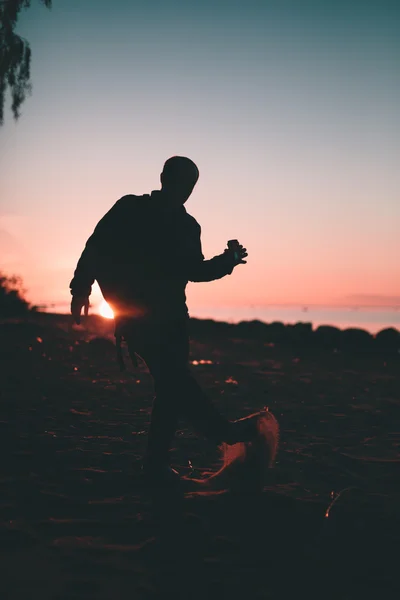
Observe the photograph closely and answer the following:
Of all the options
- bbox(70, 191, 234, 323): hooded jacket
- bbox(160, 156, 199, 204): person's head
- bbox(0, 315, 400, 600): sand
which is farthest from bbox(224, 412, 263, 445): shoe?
bbox(160, 156, 199, 204): person's head

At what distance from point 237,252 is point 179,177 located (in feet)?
2.05

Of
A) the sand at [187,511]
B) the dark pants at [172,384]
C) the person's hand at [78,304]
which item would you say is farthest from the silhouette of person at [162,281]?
the sand at [187,511]

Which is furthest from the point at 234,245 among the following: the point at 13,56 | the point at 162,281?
the point at 13,56

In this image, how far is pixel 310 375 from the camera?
1024cm

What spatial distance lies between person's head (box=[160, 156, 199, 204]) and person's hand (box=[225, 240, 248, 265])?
48 cm

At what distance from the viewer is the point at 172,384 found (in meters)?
3.45

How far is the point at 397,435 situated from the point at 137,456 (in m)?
2.68

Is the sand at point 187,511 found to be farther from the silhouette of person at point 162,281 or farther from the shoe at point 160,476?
the silhouette of person at point 162,281

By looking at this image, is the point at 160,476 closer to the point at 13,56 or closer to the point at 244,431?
the point at 244,431

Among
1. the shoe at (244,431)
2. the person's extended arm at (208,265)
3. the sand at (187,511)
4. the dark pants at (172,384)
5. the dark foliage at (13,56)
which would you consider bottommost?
the sand at (187,511)

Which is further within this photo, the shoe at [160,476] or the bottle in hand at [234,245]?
the shoe at [160,476]

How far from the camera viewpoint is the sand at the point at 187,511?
233 centimetres

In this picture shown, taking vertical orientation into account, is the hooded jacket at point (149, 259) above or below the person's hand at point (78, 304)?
above

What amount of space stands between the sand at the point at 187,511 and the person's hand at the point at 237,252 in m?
1.50
